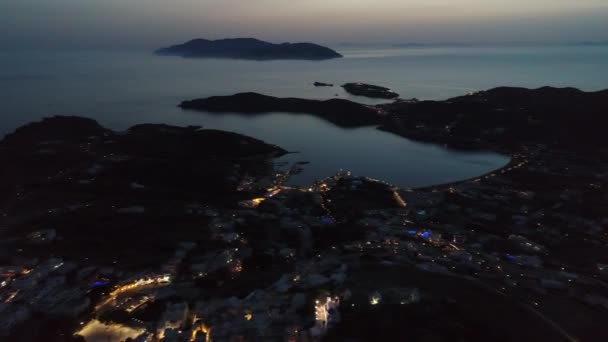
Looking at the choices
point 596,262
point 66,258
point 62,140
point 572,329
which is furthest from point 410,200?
→ point 62,140

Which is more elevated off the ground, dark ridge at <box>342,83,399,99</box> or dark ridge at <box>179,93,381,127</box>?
dark ridge at <box>342,83,399,99</box>

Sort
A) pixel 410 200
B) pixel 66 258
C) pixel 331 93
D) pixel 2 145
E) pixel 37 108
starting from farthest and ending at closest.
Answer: pixel 331 93
pixel 37 108
pixel 2 145
pixel 410 200
pixel 66 258

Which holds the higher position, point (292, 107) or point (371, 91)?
point (371, 91)

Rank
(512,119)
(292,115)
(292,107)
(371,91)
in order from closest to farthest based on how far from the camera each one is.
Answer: (512,119)
(292,115)
(292,107)
(371,91)

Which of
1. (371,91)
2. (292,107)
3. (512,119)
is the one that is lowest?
(292,107)

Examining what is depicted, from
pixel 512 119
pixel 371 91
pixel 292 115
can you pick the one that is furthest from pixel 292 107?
pixel 512 119

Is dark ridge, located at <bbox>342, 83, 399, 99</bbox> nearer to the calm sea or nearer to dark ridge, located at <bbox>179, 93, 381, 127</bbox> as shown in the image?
the calm sea

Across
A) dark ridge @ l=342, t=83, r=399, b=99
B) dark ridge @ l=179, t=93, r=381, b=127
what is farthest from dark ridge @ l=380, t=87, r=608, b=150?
dark ridge @ l=342, t=83, r=399, b=99

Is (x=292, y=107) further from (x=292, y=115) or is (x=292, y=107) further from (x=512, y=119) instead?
(x=512, y=119)

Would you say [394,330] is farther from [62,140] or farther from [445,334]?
[62,140]
